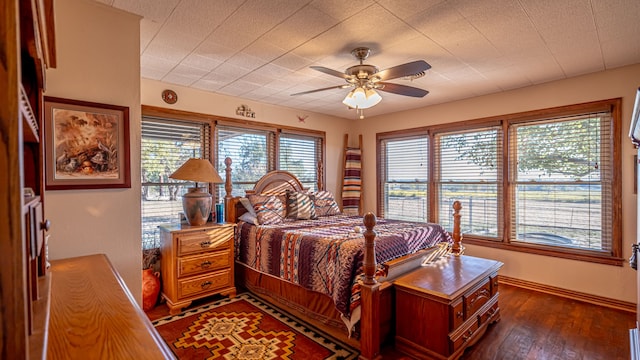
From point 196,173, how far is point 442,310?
2496 millimetres

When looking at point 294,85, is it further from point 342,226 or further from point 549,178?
point 549,178

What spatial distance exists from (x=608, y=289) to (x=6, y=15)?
4.55m

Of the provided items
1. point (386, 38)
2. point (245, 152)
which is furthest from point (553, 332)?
point (245, 152)

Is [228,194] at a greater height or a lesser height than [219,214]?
greater

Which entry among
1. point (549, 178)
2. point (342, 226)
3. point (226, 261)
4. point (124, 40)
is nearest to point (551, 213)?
point (549, 178)

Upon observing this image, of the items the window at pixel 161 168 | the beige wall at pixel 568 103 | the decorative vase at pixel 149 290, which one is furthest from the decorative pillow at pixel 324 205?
the decorative vase at pixel 149 290

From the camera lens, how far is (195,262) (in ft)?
9.87

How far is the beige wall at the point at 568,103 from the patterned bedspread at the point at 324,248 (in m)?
1.16

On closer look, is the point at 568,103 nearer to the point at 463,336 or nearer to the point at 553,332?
the point at 553,332

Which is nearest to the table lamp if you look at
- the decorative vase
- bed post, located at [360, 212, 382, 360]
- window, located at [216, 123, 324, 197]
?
the decorative vase

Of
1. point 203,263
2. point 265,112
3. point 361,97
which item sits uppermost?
point 265,112

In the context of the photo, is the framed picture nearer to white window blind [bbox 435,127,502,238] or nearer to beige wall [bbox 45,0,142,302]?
beige wall [bbox 45,0,142,302]

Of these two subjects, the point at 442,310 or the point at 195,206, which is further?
the point at 195,206

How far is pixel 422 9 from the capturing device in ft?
6.43
